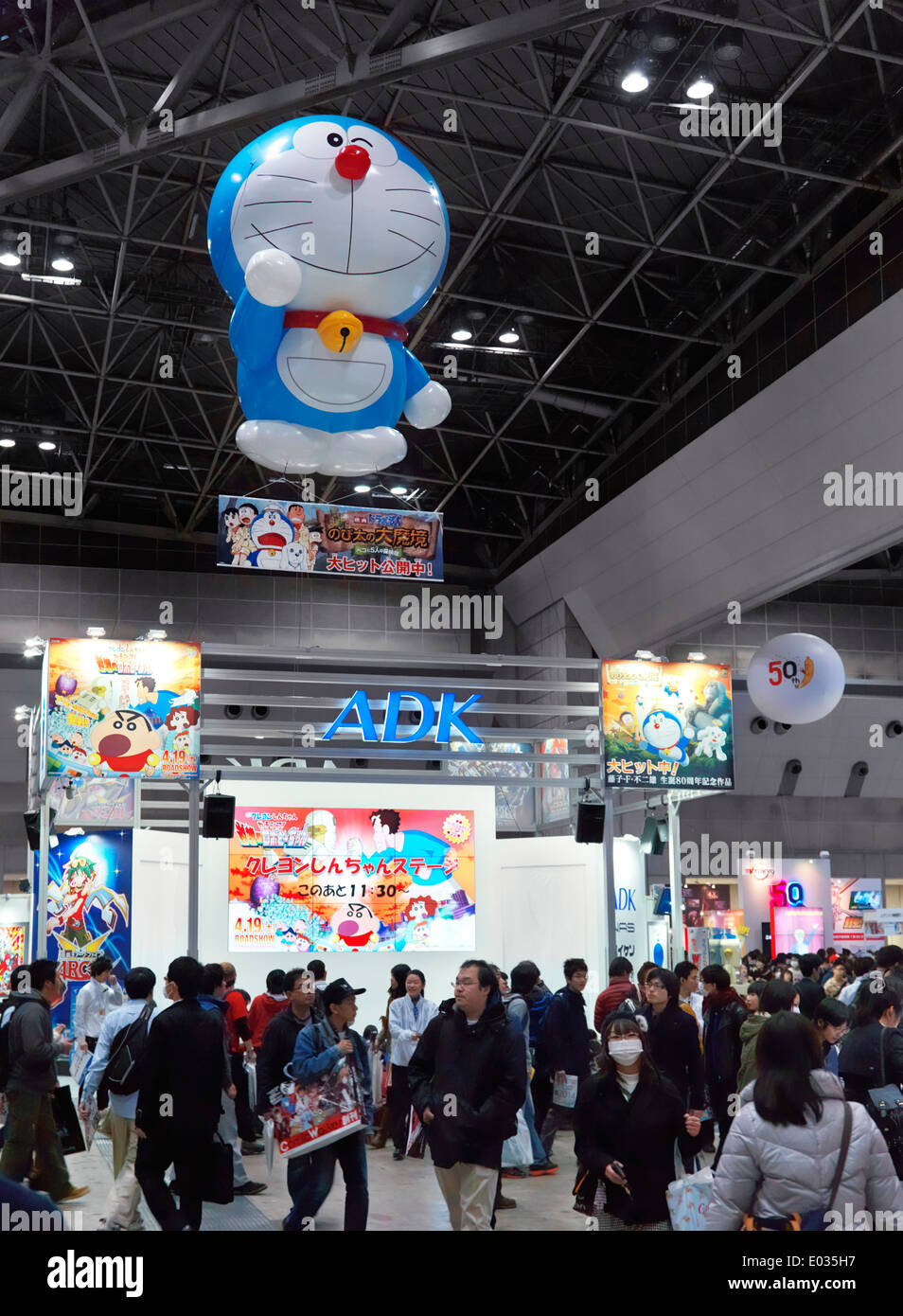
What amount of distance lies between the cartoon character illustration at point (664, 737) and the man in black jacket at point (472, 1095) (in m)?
8.17

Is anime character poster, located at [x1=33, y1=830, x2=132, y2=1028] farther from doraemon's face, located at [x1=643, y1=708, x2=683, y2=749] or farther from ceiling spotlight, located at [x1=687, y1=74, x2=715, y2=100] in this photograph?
ceiling spotlight, located at [x1=687, y1=74, x2=715, y2=100]

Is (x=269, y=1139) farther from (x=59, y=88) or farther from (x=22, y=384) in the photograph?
(x=22, y=384)

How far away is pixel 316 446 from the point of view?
5062 millimetres

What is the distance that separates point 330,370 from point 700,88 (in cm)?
873

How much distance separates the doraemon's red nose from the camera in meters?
4.64

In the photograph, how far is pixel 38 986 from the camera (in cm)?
660

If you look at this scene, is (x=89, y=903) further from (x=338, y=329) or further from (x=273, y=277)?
(x=273, y=277)

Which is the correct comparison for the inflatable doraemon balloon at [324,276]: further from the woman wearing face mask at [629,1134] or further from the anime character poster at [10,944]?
the anime character poster at [10,944]

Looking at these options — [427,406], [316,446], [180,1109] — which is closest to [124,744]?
[180,1109]

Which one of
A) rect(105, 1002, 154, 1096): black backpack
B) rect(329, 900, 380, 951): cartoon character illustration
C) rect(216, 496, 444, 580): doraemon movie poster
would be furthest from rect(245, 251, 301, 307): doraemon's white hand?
rect(329, 900, 380, 951): cartoon character illustration

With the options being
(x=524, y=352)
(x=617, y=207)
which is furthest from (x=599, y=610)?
(x=617, y=207)
